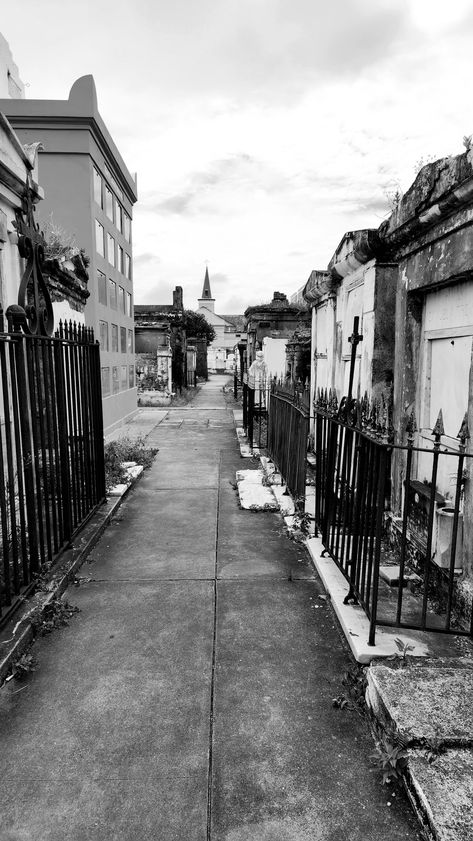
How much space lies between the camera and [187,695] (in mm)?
2615

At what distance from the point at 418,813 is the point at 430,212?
3230mm

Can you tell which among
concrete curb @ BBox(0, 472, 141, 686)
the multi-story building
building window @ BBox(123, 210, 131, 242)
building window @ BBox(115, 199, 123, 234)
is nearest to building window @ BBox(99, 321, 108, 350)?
the multi-story building

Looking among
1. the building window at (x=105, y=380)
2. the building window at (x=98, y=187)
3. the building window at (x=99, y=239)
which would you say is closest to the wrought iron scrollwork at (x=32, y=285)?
the building window at (x=99, y=239)

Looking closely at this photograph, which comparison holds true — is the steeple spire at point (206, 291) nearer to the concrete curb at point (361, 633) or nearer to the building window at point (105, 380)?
the building window at point (105, 380)

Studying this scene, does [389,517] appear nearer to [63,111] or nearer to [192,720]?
[192,720]

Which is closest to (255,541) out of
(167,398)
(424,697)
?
(424,697)

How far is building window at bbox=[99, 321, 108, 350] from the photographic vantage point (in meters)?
11.3

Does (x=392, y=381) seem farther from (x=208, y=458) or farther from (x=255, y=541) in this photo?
(x=208, y=458)

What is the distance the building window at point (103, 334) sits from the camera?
11.3 metres

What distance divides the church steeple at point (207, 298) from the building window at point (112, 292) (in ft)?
273

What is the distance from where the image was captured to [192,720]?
243cm

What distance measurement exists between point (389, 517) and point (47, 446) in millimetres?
2996

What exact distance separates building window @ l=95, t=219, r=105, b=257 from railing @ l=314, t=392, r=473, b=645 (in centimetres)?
853

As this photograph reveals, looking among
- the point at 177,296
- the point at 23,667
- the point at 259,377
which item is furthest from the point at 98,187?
the point at 177,296
